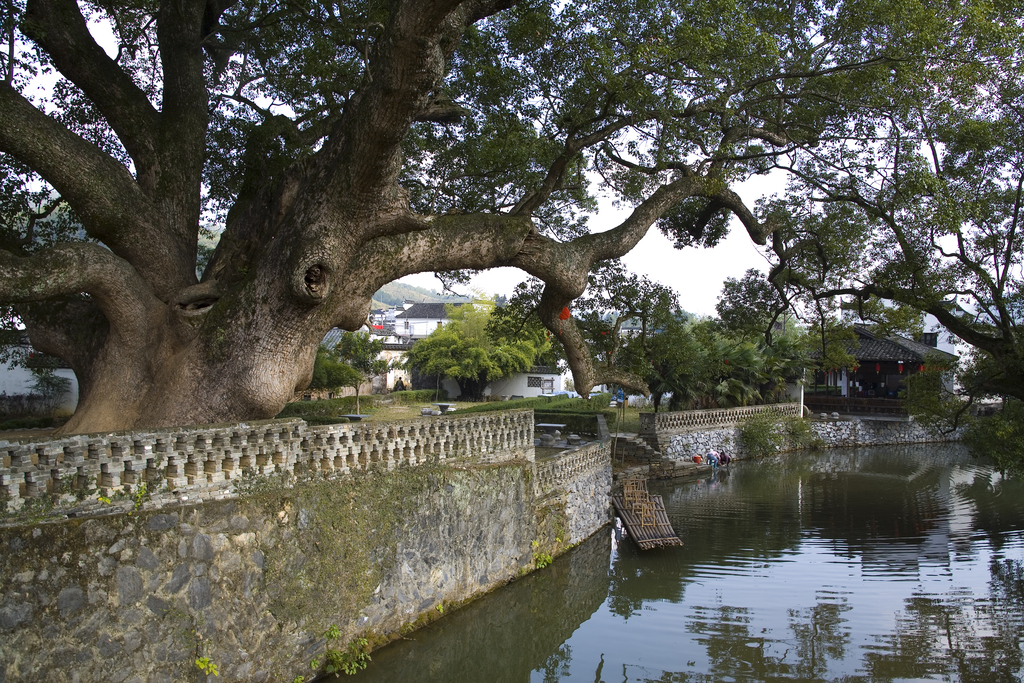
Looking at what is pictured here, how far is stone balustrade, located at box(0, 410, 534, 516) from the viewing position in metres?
5.38

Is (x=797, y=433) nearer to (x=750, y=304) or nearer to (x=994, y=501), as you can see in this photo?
(x=994, y=501)

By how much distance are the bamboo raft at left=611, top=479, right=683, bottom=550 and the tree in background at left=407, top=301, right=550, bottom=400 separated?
66.4 feet

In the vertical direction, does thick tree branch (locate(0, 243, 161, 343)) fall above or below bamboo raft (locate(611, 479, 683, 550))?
above

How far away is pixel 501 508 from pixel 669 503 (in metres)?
9.08

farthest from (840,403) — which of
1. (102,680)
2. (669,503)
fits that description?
(102,680)

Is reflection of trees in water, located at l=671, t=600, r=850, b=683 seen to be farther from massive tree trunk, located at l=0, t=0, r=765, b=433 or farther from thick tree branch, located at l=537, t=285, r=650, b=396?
massive tree trunk, located at l=0, t=0, r=765, b=433

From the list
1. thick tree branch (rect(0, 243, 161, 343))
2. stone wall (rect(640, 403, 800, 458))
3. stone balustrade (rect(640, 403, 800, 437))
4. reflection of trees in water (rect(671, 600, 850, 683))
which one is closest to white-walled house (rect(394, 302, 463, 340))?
stone balustrade (rect(640, 403, 800, 437))

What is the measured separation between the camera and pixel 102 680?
5535 mm

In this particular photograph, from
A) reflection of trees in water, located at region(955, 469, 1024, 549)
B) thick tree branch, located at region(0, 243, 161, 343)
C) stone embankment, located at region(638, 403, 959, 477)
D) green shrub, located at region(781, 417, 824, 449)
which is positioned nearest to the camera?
thick tree branch, located at region(0, 243, 161, 343)

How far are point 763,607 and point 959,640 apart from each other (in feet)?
8.40

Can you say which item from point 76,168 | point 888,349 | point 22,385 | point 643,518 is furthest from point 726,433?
point 22,385

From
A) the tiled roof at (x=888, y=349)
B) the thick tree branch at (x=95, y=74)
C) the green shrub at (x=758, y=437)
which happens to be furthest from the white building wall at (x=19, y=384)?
the tiled roof at (x=888, y=349)

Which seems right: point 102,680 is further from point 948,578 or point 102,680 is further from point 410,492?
point 948,578

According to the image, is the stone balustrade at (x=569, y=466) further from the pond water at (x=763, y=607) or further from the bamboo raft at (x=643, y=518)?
the pond water at (x=763, y=607)
